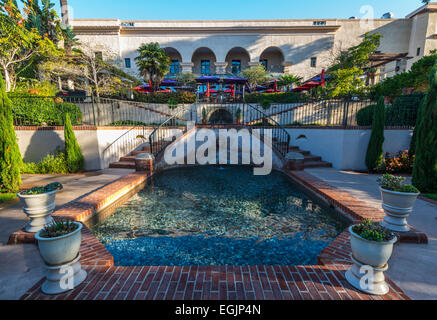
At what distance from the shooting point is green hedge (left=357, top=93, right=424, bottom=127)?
8.41 m

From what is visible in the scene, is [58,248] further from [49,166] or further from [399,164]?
[399,164]

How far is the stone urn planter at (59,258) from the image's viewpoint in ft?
7.26

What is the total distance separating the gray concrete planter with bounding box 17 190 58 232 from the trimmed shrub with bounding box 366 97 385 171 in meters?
9.97

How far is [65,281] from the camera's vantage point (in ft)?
7.62

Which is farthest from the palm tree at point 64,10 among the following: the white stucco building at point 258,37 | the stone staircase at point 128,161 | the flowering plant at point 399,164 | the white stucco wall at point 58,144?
the flowering plant at point 399,164

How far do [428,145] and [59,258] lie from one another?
830 cm

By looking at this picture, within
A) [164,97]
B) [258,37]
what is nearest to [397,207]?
[164,97]

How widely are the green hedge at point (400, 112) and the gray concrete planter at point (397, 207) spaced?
22.1 ft

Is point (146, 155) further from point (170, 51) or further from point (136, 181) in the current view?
point (170, 51)

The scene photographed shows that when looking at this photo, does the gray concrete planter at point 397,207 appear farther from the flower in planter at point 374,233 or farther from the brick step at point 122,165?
the brick step at point 122,165

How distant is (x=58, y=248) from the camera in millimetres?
2230

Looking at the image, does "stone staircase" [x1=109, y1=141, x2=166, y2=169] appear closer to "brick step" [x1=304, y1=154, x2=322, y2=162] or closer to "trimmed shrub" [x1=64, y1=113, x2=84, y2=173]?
"trimmed shrub" [x1=64, y1=113, x2=84, y2=173]
